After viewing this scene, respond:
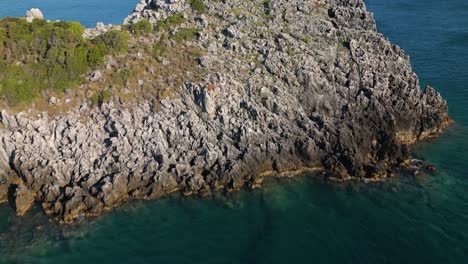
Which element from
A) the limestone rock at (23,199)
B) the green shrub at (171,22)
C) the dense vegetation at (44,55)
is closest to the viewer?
the limestone rock at (23,199)

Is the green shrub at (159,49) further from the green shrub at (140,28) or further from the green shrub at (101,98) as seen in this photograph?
the green shrub at (101,98)

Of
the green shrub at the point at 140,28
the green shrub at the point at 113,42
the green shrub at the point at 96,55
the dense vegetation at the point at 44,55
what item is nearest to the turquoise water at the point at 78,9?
the green shrub at the point at 140,28

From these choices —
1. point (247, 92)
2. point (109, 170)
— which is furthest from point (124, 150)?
point (247, 92)

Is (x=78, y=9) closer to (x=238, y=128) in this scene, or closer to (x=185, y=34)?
(x=185, y=34)

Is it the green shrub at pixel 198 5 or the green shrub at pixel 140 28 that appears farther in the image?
the green shrub at pixel 198 5

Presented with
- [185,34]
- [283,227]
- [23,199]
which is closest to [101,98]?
[23,199]

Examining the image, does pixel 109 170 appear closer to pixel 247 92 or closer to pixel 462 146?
pixel 247 92

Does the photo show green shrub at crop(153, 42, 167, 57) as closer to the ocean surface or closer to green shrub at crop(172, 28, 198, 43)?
green shrub at crop(172, 28, 198, 43)

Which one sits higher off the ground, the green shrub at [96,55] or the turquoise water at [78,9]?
the turquoise water at [78,9]
